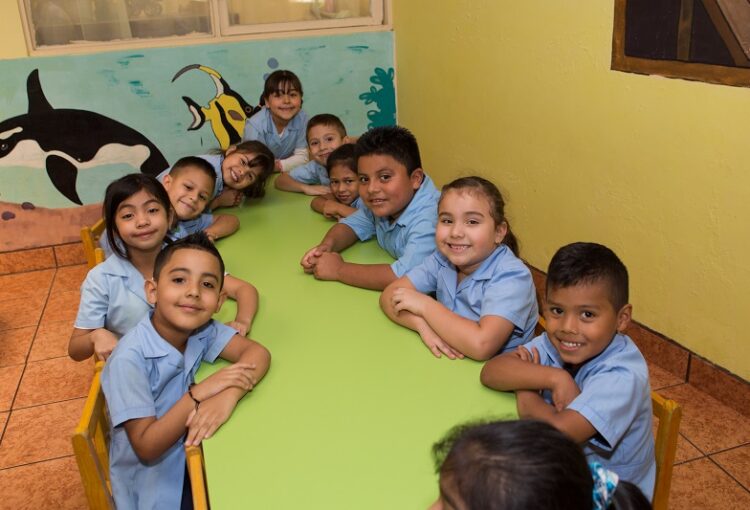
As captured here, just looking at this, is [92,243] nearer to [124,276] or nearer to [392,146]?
[124,276]

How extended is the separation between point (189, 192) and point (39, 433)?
1.07 metres

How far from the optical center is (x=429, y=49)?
13.1ft

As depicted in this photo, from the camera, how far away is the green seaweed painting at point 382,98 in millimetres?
4391

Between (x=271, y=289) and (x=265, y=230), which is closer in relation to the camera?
(x=271, y=289)

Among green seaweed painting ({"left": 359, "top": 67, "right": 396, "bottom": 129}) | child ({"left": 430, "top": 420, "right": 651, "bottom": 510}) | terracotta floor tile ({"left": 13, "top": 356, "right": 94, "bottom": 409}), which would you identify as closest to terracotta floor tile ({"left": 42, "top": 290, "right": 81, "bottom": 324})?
terracotta floor tile ({"left": 13, "top": 356, "right": 94, "bottom": 409})

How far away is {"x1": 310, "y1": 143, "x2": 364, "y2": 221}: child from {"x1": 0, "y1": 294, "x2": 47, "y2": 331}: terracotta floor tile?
5.77ft

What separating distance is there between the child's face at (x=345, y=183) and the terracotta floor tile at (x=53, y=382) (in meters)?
1.28

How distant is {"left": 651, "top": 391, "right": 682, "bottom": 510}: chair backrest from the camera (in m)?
1.18

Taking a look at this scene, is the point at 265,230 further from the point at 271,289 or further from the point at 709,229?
the point at 709,229

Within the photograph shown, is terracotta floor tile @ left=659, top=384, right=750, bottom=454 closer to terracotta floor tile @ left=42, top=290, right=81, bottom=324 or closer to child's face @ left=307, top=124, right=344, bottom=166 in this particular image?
child's face @ left=307, top=124, right=344, bottom=166

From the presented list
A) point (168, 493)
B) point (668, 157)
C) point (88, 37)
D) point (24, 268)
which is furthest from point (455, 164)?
point (168, 493)

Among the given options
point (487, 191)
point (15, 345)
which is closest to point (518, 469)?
point (487, 191)

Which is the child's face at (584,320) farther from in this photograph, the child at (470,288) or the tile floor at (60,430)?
the tile floor at (60,430)

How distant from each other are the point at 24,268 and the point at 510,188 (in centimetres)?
282
